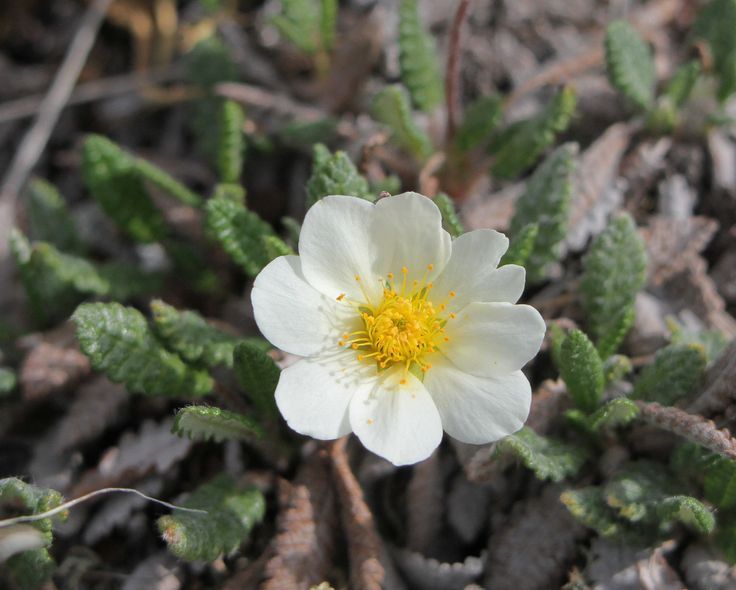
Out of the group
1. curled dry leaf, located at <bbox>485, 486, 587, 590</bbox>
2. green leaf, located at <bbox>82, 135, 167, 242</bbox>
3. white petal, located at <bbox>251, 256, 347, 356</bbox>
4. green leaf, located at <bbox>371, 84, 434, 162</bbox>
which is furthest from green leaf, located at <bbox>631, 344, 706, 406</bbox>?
green leaf, located at <bbox>82, 135, 167, 242</bbox>

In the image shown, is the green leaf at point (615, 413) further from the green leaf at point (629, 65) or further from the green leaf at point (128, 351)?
the green leaf at point (629, 65)

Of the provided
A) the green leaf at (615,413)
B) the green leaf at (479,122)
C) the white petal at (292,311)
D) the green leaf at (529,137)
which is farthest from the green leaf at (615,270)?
the white petal at (292,311)

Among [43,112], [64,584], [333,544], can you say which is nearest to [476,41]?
[43,112]

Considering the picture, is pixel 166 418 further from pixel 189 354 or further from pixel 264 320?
pixel 264 320

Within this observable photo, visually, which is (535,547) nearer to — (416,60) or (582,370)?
(582,370)

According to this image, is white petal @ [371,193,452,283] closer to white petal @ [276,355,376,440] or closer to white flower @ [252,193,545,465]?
white flower @ [252,193,545,465]

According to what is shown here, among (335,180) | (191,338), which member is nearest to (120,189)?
(191,338)
